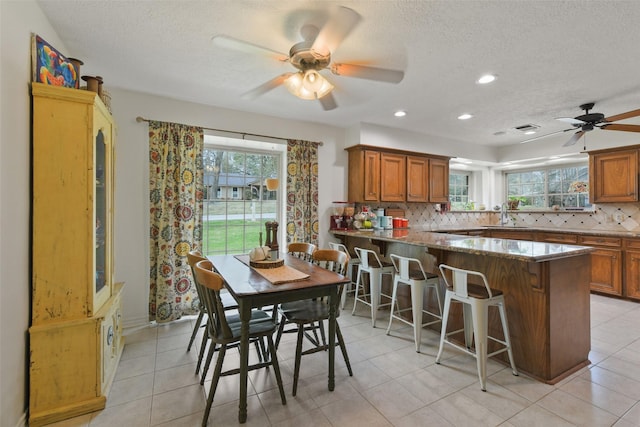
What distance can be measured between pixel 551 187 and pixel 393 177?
351 centimetres

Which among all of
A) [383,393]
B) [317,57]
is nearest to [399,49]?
[317,57]

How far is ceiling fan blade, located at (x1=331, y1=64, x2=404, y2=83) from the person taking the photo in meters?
1.93

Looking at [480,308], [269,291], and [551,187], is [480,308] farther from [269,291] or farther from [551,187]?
[551,187]

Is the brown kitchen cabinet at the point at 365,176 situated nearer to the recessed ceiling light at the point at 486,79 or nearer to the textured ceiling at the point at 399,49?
the textured ceiling at the point at 399,49

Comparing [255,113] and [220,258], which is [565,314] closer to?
[220,258]

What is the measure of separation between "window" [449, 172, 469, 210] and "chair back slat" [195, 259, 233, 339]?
18.5ft

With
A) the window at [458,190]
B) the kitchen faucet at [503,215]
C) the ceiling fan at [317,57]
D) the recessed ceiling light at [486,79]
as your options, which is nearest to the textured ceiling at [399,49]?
the recessed ceiling light at [486,79]

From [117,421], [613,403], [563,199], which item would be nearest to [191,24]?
[117,421]

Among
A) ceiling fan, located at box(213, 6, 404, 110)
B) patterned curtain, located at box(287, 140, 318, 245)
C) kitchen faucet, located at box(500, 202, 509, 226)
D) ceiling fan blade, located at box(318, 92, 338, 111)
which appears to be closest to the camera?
ceiling fan, located at box(213, 6, 404, 110)

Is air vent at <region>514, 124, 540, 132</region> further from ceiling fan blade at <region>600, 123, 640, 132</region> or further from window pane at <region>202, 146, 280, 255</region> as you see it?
window pane at <region>202, 146, 280, 255</region>

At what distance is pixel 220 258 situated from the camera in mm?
2836

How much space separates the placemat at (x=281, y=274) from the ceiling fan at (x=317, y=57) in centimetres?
135

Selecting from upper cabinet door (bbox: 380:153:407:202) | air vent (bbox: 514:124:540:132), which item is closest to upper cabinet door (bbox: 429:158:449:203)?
upper cabinet door (bbox: 380:153:407:202)

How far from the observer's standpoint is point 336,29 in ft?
5.35
